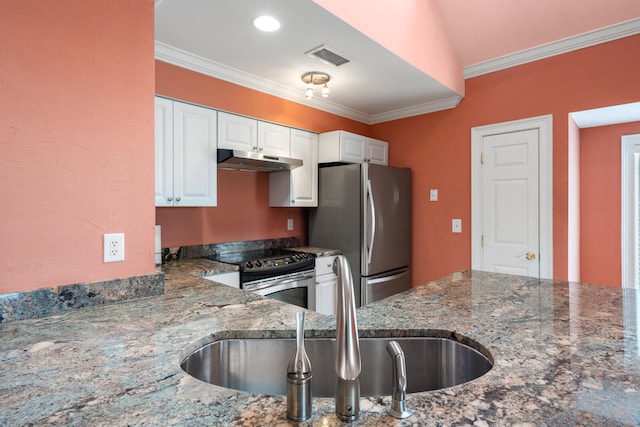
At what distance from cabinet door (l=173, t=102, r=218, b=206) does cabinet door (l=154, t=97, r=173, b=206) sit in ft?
0.10

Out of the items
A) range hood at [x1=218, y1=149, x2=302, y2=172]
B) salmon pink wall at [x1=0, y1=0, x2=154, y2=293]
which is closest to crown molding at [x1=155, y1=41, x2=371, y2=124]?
range hood at [x1=218, y1=149, x2=302, y2=172]

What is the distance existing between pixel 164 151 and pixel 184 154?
14 centimetres

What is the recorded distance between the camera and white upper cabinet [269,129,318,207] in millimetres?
3127

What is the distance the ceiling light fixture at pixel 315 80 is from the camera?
286 centimetres

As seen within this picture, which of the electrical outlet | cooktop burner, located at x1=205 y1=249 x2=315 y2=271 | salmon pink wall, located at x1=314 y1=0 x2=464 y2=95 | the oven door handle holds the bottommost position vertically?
the oven door handle

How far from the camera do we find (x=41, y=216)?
1259 millimetres

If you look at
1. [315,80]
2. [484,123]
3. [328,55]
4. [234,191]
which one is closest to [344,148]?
[315,80]

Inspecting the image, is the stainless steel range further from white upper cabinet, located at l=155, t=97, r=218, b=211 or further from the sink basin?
the sink basin

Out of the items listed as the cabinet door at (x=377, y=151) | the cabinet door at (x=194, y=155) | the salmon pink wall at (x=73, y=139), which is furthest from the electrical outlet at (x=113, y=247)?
the cabinet door at (x=377, y=151)

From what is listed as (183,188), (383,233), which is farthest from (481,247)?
(183,188)

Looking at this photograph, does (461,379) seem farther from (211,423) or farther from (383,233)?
(383,233)

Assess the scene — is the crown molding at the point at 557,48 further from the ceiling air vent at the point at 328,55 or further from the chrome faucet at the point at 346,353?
the chrome faucet at the point at 346,353

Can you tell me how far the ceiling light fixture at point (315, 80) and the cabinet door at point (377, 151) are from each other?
2.86 ft

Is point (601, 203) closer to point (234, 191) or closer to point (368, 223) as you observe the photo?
point (368, 223)
